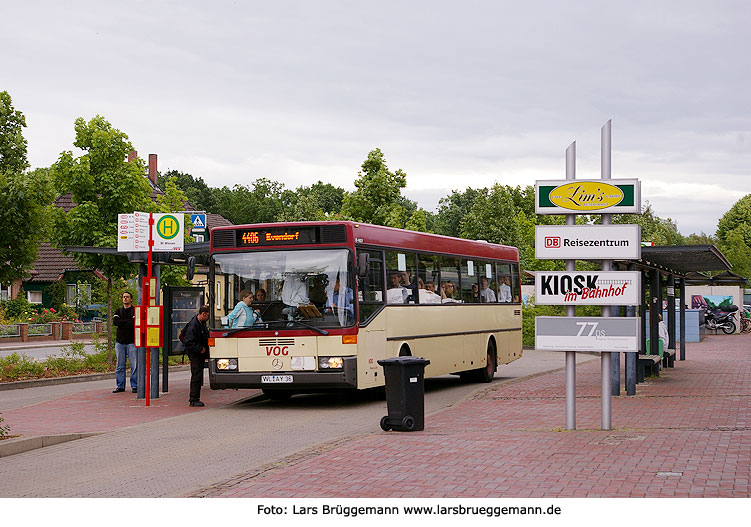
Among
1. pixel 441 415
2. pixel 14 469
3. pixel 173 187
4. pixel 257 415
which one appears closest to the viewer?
pixel 14 469

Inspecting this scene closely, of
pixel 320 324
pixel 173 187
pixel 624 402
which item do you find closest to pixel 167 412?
pixel 320 324

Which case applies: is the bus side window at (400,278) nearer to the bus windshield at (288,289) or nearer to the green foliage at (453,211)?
the bus windshield at (288,289)

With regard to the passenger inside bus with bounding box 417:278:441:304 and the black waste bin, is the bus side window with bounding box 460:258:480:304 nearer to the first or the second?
the passenger inside bus with bounding box 417:278:441:304

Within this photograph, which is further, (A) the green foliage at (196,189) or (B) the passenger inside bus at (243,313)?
(A) the green foliage at (196,189)

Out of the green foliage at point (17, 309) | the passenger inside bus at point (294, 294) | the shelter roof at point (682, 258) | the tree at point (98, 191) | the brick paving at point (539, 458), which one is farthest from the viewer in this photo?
the green foliage at point (17, 309)

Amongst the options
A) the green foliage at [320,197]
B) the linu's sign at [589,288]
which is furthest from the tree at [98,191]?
the green foliage at [320,197]

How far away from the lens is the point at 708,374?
2297 centimetres

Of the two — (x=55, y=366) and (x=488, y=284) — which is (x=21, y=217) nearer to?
(x=55, y=366)

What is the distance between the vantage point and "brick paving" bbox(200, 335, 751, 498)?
27.9 ft

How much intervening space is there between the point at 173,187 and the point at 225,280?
18.3 meters

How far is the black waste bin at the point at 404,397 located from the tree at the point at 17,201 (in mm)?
11576

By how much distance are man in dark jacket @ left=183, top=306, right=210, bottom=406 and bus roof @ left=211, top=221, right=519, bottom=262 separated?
1632 mm

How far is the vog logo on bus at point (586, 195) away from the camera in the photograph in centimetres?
1251

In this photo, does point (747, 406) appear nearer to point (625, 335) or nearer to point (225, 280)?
point (625, 335)
